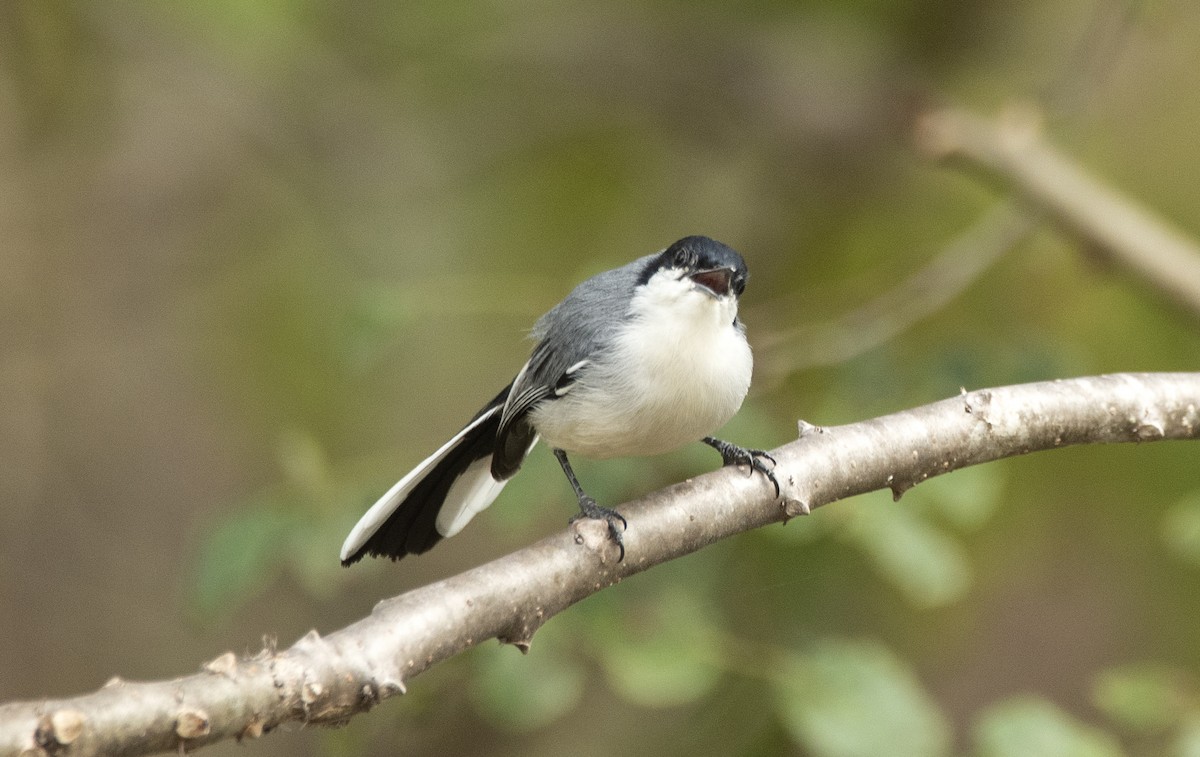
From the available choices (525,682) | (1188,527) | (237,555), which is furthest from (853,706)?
(237,555)

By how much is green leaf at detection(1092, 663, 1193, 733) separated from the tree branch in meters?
1.58

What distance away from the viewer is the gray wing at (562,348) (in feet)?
10.1

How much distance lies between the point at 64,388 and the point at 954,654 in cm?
445

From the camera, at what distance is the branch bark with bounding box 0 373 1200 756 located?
1.61 metres

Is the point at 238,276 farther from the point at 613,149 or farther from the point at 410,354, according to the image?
the point at 613,149

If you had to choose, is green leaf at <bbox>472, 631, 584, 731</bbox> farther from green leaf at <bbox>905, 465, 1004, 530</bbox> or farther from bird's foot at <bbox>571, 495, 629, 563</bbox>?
green leaf at <bbox>905, 465, 1004, 530</bbox>

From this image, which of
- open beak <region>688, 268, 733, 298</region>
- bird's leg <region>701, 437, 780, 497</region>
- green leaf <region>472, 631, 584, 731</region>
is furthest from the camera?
green leaf <region>472, 631, 584, 731</region>

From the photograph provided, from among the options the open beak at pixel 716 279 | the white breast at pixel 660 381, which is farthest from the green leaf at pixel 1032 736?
the open beak at pixel 716 279

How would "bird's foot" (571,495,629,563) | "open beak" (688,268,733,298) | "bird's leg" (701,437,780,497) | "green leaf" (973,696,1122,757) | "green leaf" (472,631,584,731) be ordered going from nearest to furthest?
"bird's foot" (571,495,629,563), "bird's leg" (701,437,780,497), "open beak" (688,268,733,298), "green leaf" (973,696,1122,757), "green leaf" (472,631,584,731)

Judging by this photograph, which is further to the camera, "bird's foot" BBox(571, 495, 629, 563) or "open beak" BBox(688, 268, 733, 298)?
"open beak" BBox(688, 268, 733, 298)

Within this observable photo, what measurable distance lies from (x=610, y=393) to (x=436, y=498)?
1.92 ft

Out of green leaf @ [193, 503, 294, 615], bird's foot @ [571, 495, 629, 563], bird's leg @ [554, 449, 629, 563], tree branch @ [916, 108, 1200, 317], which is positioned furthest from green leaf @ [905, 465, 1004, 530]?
green leaf @ [193, 503, 294, 615]

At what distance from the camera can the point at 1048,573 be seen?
18.1 ft

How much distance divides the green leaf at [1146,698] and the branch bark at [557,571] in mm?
868
